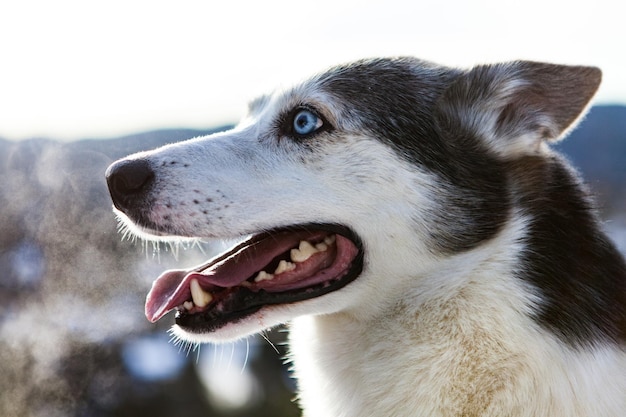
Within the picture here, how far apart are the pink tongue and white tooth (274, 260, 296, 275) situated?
50mm

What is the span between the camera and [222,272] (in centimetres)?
283

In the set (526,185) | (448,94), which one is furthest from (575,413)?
(448,94)

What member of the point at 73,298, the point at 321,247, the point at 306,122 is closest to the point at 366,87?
the point at 306,122

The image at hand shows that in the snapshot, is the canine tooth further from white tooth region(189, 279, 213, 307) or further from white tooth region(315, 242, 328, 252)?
white tooth region(189, 279, 213, 307)

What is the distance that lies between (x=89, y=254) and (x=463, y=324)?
211 inches

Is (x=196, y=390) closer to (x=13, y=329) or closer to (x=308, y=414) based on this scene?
(x=13, y=329)

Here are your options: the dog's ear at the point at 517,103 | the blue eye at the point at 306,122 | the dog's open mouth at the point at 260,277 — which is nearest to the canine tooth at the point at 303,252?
the dog's open mouth at the point at 260,277

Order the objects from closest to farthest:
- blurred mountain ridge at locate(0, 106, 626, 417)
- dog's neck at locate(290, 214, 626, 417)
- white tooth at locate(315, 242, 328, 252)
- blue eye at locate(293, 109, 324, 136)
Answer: dog's neck at locate(290, 214, 626, 417), white tooth at locate(315, 242, 328, 252), blue eye at locate(293, 109, 324, 136), blurred mountain ridge at locate(0, 106, 626, 417)

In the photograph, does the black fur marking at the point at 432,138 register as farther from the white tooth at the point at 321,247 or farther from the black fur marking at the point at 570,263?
the white tooth at the point at 321,247

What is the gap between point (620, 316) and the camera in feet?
8.59

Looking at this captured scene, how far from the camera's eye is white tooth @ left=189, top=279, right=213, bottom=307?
9.10 ft

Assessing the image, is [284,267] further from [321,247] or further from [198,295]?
[198,295]

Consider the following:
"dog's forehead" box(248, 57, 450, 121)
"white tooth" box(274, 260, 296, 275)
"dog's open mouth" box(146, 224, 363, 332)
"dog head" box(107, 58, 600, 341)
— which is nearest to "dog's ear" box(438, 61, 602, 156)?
"dog head" box(107, 58, 600, 341)

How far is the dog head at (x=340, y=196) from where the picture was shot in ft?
9.07
